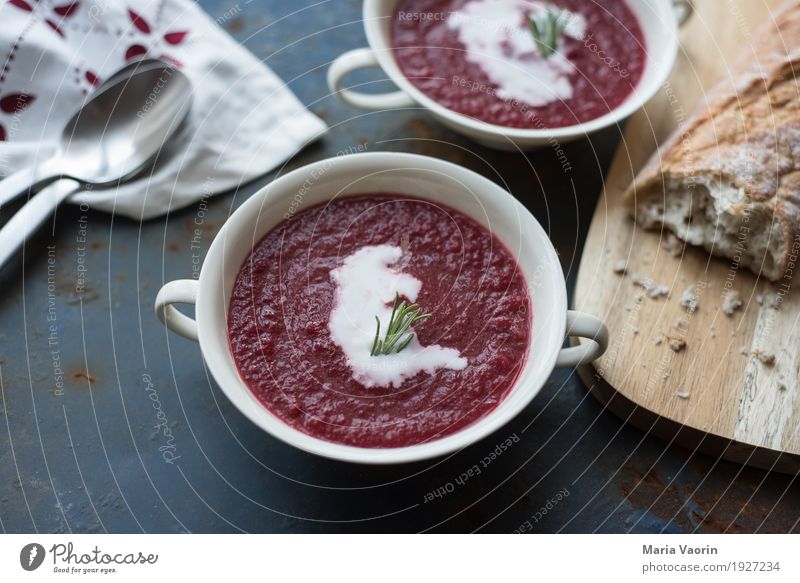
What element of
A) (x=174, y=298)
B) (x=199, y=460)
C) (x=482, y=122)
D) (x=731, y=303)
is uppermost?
(x=482, y=122)

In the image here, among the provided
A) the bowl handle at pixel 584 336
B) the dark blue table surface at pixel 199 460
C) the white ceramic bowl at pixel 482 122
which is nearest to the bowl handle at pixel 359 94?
the white ceramic bowl at pixel 482 122

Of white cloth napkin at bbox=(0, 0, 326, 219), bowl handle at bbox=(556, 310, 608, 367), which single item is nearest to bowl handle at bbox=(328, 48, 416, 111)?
white cloth napkin at bbox=(0, 0, 326, 219)

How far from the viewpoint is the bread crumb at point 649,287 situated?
2168mm

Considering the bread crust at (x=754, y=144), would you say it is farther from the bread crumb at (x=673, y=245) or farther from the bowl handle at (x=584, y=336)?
the bowl handle at (x=584, y=336)

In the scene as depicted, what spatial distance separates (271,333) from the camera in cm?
183

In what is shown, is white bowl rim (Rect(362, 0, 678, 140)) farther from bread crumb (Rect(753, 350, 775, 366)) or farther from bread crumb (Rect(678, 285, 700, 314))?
bread crumb (Rect(753, 350, 775, 366))

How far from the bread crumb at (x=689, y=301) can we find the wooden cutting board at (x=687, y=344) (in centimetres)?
1

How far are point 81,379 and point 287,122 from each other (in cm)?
93

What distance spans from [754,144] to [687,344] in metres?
0.57

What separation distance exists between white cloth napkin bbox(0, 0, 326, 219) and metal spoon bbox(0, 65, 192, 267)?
Result: 0.15 ft

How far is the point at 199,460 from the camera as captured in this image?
6.24ft

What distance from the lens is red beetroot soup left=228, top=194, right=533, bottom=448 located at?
68.6 inches

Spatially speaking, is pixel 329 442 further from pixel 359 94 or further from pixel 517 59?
pixel 517 59

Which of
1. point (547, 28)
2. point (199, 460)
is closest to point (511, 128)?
point (547, 28)
